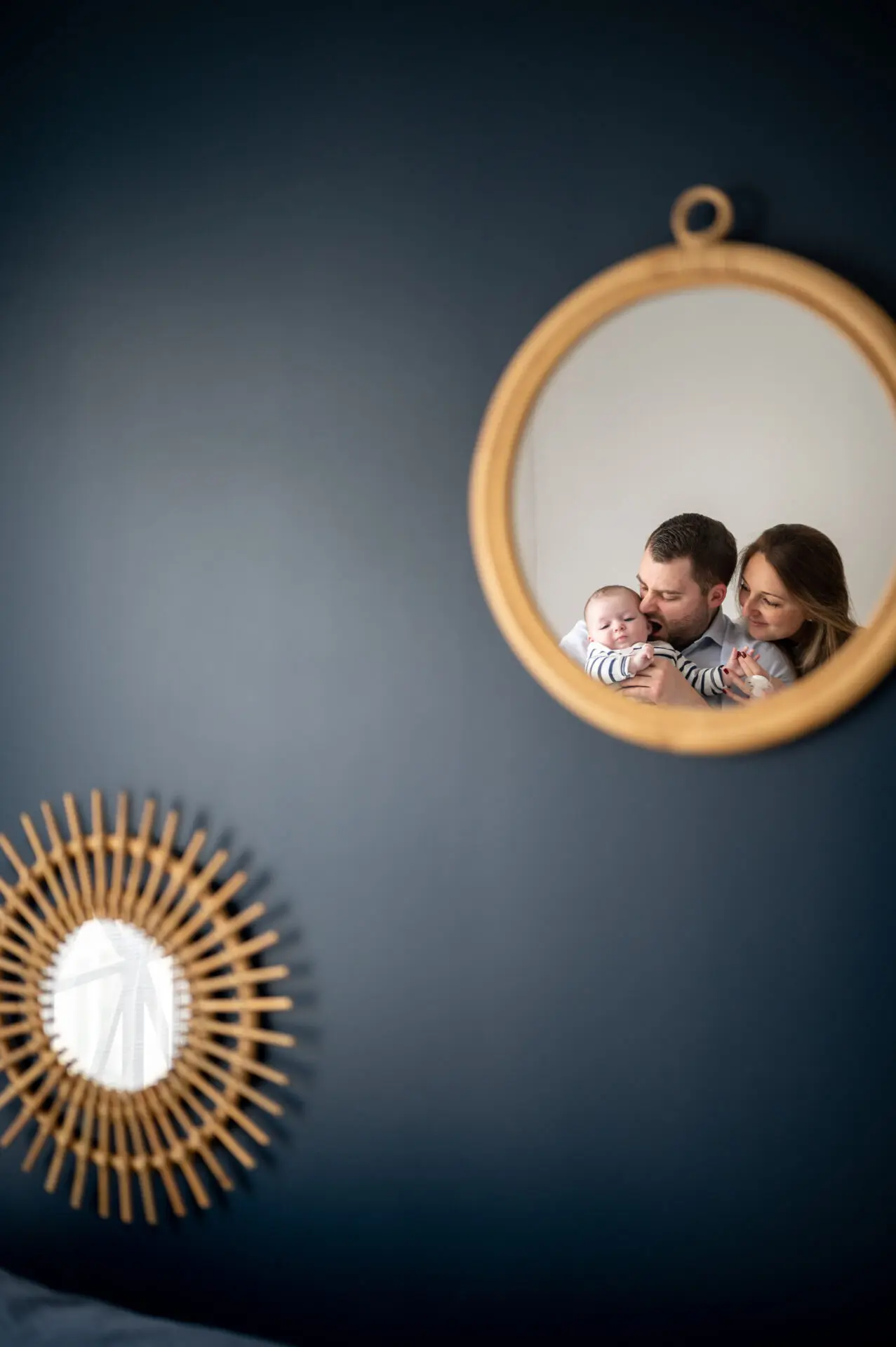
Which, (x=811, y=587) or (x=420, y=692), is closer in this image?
(x=811, y=587)

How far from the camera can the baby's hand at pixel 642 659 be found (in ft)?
→ 4.02

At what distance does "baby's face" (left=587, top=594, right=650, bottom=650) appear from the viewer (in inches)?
48.4

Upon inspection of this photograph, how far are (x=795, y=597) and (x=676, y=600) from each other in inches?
4.9

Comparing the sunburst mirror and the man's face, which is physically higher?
the man's face

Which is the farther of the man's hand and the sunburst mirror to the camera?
the sunburst mirror

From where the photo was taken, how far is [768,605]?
1175mm

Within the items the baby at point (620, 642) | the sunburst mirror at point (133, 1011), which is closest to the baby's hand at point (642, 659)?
the baby at point (620, 642)

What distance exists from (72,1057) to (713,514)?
3.74ft

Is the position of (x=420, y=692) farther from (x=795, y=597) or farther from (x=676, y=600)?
(x=795, y=597)

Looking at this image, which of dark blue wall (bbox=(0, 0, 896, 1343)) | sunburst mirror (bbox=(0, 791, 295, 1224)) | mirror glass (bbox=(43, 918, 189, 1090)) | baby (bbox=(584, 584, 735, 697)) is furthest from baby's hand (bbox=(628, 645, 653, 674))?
mirror glass (bbox=(43, 918, 189, 1090))

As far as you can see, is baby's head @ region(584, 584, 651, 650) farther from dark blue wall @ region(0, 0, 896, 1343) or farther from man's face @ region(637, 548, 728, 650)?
dark blue wall @ region(0, 0, 896, 1343)

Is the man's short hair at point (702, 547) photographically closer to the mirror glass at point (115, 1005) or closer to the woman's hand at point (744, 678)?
the woman's hand at point (744, 678)

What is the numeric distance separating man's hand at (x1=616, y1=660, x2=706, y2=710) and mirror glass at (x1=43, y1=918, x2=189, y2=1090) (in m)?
0.73

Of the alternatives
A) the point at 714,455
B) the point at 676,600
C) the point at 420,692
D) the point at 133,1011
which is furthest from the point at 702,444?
the point at 133,1011
